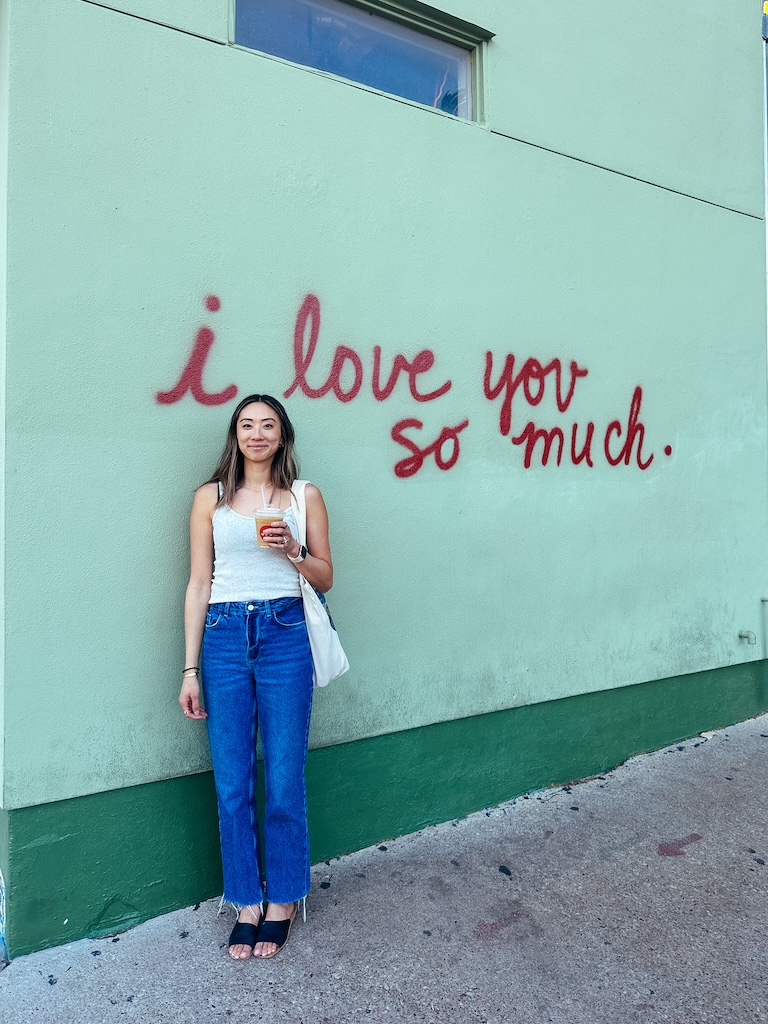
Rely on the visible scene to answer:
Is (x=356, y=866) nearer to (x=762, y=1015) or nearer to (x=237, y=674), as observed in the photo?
(x=237, y=674)

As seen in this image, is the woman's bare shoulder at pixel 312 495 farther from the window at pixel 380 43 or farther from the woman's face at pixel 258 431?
the window at pixel 380 43

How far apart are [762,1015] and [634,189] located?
12.2 feet

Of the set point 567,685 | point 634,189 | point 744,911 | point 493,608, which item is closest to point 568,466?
point 493,608

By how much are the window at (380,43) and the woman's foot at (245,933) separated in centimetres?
327

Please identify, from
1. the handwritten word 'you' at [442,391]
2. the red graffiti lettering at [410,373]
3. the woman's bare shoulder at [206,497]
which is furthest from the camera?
the red graffiti lettering at [410,373]

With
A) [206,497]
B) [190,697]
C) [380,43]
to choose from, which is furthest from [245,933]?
[380,43]

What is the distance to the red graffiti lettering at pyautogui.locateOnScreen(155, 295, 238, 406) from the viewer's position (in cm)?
290

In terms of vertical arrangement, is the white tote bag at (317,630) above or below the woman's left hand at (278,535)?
below

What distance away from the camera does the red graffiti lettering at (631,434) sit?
414 centimetres

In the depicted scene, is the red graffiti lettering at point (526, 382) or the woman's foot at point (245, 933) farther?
the red graffiti lettering at point (526, 382)

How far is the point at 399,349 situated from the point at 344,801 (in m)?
1.93

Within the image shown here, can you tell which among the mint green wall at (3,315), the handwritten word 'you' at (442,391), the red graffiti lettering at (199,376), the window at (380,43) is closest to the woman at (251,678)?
the red graffiti lettering at (199,376)

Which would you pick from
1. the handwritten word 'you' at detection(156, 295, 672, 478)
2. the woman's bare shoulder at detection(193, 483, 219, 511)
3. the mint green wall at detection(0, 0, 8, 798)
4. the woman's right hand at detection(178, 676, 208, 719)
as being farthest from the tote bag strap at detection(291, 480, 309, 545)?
the mint green wall at detection(0, 0, 8, 798)

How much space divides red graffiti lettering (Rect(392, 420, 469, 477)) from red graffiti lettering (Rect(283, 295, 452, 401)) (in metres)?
0.14
